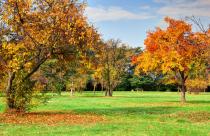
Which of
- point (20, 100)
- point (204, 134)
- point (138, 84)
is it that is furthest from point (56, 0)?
point (138, 84)

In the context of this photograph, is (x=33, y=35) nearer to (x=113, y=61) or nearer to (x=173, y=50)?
(x=173, y=50)

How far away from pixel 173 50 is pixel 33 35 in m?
25.4

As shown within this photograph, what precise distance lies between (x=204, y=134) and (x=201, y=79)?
79738 millimetres

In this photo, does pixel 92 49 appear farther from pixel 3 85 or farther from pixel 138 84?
pixel 138 84

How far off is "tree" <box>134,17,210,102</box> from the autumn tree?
72.8 feet

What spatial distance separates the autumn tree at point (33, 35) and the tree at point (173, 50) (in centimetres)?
2218

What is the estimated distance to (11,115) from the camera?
27172 millimetres

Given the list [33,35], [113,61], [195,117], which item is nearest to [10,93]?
[33,35]

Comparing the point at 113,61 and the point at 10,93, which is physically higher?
the point at 113,61

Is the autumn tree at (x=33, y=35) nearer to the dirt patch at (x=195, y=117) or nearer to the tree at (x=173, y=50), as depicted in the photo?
the dirt patch at (x=195, y=117)

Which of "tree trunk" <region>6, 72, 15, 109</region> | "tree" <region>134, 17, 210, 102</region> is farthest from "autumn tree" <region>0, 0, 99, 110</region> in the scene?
"tree" <region>134, 17, 210, 102</region>

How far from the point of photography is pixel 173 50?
49.7m

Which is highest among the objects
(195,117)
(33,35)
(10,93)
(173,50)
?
(173,50)

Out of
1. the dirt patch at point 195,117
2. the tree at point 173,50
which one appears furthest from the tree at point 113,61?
the dirt patch at point 195,117
